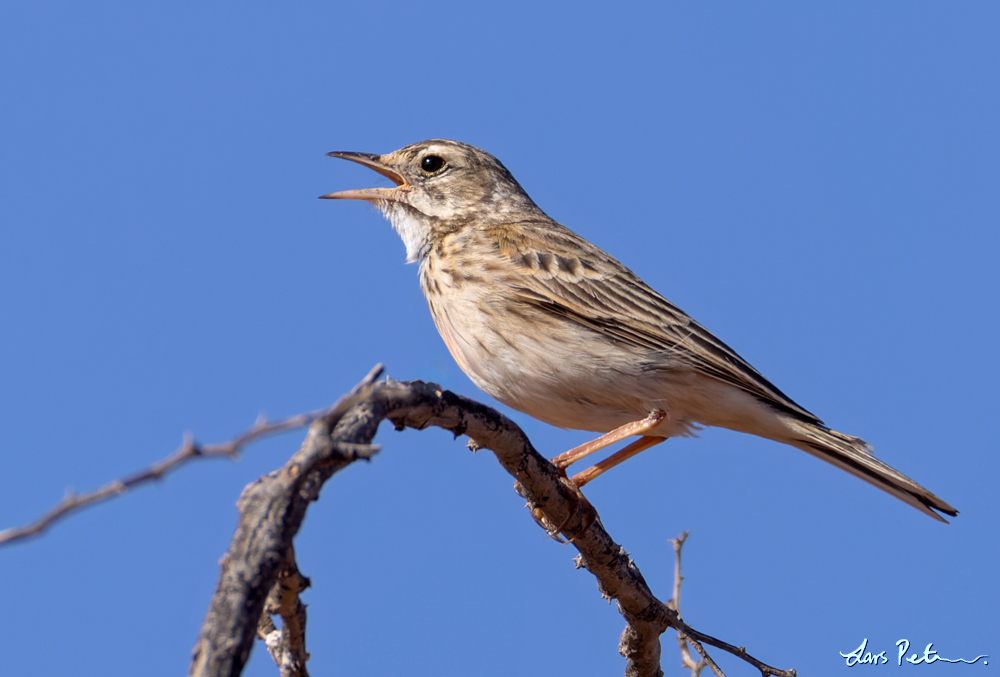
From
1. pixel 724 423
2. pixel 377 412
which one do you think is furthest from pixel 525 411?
pixel 377 412

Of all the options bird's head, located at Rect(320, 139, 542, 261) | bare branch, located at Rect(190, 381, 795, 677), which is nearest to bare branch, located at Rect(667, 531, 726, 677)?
bare branch, located at Rect(190, 381, 795, 677)

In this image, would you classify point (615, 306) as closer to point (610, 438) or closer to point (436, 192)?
point (610, 438)

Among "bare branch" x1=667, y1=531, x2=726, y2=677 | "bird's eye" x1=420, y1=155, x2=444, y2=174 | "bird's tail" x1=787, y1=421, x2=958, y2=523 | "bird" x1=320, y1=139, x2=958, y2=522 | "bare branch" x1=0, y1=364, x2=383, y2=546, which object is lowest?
"bare branch" x1=0, y1=364, x2=383, y2=546

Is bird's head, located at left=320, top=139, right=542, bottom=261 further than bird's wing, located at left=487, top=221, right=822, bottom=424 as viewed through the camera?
Yes

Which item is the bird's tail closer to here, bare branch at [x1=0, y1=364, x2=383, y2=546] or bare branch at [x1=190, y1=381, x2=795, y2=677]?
bare branch at [x1=190, y1=381, x2=795, y2=677]

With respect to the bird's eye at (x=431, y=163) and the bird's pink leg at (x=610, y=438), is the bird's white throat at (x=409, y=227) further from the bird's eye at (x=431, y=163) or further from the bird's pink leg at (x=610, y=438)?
the bird's pink leg at (x=610, y=438)

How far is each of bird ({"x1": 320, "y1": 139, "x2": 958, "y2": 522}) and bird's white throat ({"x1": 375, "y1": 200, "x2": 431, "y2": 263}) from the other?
→ 22mm

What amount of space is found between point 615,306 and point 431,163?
7.46 feet

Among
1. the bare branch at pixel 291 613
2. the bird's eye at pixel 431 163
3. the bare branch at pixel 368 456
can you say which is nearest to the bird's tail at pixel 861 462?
the bare branch at pixel 368 456

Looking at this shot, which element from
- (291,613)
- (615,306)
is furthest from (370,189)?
(291,613)

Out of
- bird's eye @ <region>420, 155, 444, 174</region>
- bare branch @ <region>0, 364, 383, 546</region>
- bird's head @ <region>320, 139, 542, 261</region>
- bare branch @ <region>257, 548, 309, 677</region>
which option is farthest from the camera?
bird's eye @ <region>420, 155, 444, 174</region>

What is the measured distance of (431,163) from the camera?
8.09m

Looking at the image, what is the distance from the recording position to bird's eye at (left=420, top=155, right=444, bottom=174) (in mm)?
8070

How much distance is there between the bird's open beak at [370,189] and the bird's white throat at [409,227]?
0.25ft
